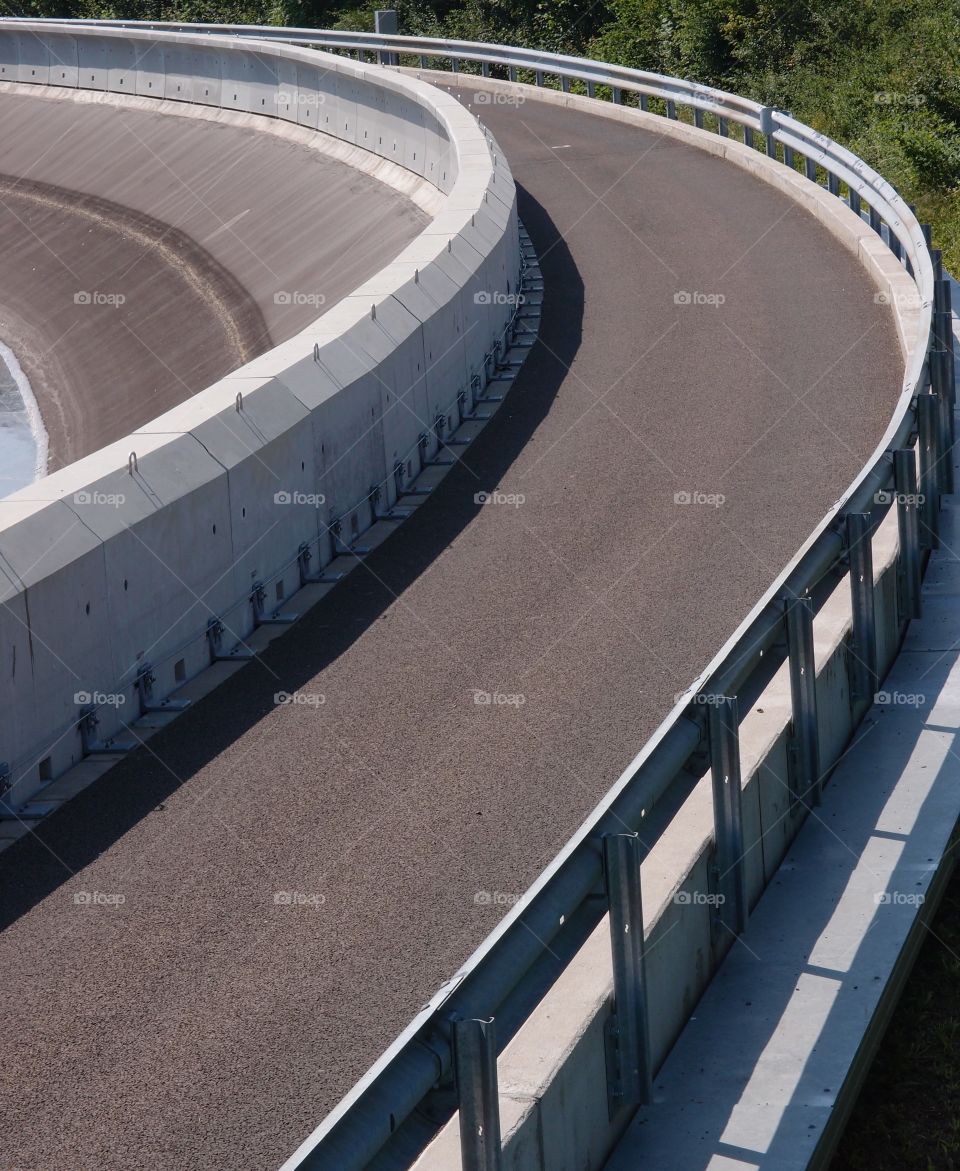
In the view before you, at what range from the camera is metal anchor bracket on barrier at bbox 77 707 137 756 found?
955cm

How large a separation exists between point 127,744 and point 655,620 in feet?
10.7

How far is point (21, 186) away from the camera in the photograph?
3847cm

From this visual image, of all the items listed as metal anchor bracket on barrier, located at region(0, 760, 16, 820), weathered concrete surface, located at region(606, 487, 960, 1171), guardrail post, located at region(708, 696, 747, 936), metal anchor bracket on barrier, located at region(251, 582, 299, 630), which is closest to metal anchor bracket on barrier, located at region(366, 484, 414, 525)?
metal anchor bracket on barrier, located at region(251, 582, 299, 630)

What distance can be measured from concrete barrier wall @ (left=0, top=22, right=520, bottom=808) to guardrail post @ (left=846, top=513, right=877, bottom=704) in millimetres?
3962

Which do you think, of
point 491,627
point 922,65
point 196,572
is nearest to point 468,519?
point 491,627

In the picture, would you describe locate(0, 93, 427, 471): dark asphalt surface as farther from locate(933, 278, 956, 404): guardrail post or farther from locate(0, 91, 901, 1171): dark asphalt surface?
locate(933, 278, 956, 404): guardrail post

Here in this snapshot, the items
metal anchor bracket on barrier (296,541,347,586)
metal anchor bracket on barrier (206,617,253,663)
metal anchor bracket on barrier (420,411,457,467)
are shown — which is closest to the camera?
metal anchor bracket on barrier (206,617,253,663)

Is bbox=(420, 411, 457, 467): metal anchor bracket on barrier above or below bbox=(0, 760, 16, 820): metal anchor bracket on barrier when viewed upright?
below

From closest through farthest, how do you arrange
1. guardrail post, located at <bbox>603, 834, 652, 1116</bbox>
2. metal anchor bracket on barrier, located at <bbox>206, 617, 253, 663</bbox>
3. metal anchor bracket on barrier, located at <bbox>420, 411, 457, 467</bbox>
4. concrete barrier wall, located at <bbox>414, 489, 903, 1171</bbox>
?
concrete barrier wall, located at <bbox>414, 489, 903, 1171</bbox>
guardrail post, located at <bbox>603, 834, 652, 1116</bbox>
metal anchor bracket on barrier, located at <bbox>206, 617, 253, 663</bbox>
metal anchor bracket on barrier, located at <bbox>420, 411, 457, 467</bbox>

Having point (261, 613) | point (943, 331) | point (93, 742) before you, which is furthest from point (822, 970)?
point (943, 331)

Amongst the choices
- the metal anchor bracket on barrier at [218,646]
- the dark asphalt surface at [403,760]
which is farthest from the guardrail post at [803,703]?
the metal anchor bracket on barrier at [218,646]

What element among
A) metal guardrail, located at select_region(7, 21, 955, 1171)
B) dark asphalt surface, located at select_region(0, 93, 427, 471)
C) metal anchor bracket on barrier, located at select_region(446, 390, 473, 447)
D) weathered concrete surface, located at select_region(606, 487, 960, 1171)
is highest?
metal guardrail, located at select_region(7, 21, 955, 1171)

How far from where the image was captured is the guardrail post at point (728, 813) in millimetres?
6152

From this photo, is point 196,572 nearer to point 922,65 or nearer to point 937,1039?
point 937,1039
